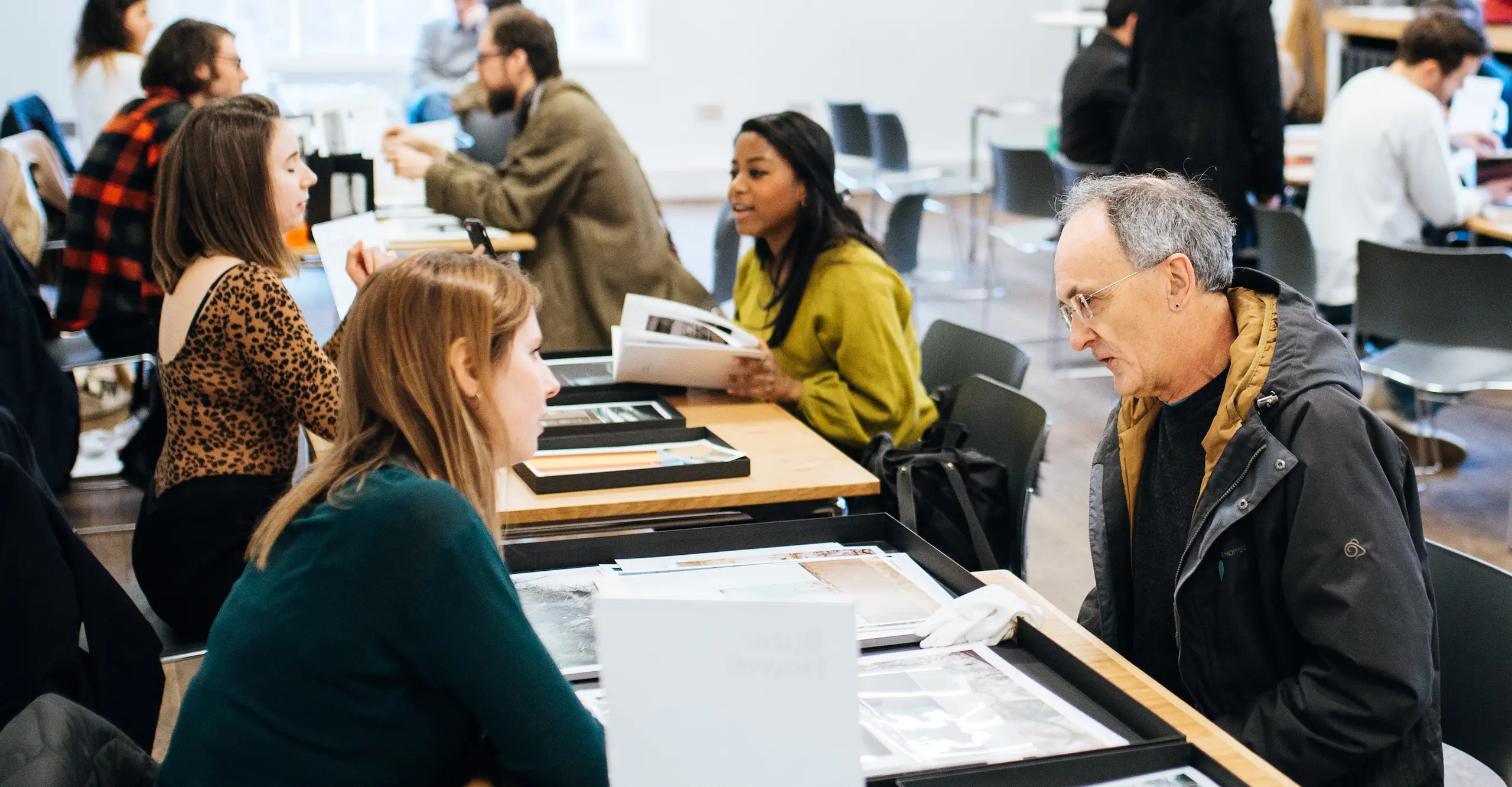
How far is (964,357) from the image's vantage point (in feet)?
10.3

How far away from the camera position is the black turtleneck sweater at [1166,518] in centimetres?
186

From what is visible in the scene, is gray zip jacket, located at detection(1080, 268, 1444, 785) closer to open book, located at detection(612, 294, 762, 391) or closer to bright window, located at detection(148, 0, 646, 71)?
open book, located at detection(612, 294, 762, 391)

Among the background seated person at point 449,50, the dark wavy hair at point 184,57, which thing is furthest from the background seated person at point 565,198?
the background seated person at point 449,50

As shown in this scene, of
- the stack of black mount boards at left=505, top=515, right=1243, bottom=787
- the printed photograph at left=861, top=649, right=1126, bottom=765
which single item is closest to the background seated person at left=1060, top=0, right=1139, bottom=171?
the stack of black mount boards at left=505, top=515, right=1243, bottom=787

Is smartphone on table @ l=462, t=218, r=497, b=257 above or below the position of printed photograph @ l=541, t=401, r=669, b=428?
above

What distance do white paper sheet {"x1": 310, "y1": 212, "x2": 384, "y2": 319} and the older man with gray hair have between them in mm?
1400

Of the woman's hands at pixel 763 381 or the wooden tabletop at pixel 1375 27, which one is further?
the wooden tabletop at pixel 1375 27

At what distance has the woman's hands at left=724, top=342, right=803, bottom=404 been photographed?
291cm

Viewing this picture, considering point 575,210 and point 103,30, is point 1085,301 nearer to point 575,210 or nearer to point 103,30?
point 575,210

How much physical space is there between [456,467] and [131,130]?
2.92 metres

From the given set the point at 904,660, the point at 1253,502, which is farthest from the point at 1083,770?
the point at 1253,502

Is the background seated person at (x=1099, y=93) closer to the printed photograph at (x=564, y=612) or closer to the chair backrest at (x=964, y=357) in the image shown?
the chair backrest at (x=964, y=357)

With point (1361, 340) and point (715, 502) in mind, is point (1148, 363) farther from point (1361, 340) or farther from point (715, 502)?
point (1361, 340)

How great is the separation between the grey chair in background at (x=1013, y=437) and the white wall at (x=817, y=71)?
746 cm
